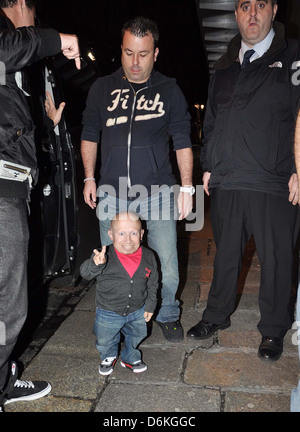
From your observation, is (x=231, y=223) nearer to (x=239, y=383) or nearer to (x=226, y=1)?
(x=239, y=383)

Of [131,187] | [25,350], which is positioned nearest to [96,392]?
[25,350]

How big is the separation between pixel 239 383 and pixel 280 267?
77 cm

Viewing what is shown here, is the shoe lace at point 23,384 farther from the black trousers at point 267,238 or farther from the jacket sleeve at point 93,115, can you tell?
the jacket sleeve at point 93,115

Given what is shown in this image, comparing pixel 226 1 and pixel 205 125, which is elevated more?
pixel 226 1

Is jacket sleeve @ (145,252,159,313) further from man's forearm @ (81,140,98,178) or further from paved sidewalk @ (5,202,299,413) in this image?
man's forearm @ (81,140,98,178)

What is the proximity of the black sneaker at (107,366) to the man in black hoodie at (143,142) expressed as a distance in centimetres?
49

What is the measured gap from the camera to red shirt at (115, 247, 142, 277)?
7.72 ft

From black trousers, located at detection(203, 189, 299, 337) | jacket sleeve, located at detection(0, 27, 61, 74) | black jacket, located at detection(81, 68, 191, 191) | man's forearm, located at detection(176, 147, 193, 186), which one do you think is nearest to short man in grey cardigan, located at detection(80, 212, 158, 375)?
black jacket, located at detection(81, 68, 191, 191)

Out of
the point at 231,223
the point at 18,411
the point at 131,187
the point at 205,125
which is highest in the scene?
the point at 205,125

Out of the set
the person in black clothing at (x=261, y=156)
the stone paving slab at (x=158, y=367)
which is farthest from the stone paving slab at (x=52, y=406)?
the person in black clothing at (x=261, y=156)

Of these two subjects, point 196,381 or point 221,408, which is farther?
point 196,381

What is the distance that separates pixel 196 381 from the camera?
227 centimetres

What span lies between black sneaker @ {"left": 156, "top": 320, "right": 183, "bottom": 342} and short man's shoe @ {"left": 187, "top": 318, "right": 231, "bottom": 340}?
0.07 meters
